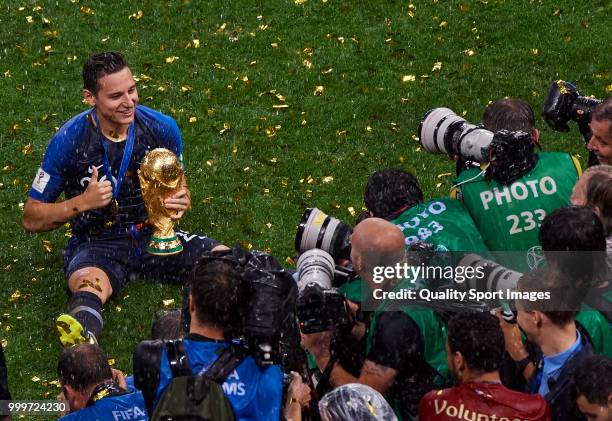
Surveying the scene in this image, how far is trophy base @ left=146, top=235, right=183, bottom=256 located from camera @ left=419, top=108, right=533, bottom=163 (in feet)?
7.03

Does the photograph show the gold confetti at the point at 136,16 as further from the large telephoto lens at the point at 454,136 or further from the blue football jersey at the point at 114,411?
the blue football jersey at the point at 114,411

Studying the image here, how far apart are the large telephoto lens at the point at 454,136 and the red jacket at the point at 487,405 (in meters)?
→ 2.24

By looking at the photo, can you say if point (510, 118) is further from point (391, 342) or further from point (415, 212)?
point (391, 342)

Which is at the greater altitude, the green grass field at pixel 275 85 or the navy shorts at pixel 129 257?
the green grass field at pixel 275 85

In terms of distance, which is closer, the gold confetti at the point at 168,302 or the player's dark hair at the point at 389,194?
the player's dark hair at the point at 389,194

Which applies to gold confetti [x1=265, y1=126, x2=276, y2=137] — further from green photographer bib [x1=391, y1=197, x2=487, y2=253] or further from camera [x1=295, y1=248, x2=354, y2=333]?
camera [x1=295, y1=248, x2=354, y2=333]

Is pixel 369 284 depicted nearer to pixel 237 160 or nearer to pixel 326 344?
pixel 326 344

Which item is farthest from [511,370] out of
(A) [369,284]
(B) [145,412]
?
(B) [145,412]

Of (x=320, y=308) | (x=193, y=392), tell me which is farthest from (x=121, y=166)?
(x=193, y=392)

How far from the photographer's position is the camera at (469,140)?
7.46 m

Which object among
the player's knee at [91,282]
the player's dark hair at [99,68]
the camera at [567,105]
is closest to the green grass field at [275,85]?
the player's knee at [91,282]

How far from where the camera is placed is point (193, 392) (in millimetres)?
5512

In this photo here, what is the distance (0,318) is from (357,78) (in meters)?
5.00

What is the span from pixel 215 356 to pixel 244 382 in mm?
198
